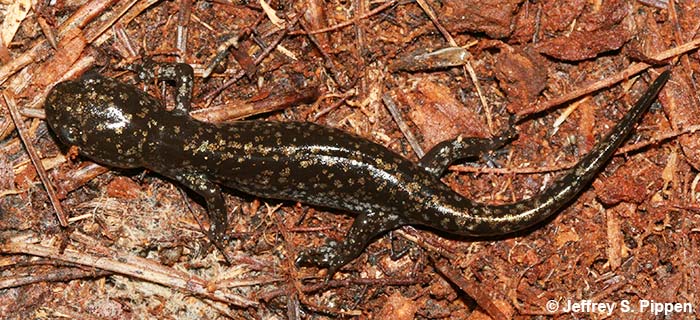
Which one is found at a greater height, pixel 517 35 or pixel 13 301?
pixel 517 35

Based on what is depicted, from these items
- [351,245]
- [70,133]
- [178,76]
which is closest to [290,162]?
[351,245]

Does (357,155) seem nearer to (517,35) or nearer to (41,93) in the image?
(517,35)

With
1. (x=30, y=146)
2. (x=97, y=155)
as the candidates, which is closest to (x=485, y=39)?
(x=97, y=155)

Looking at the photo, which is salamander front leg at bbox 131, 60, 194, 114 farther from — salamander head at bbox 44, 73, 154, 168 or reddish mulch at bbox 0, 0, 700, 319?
salamander head at bbox 44, 73, 154, 168

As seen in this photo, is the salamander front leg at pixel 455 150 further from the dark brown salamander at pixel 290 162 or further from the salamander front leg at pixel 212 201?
the salamander front leg at pixel 212 201

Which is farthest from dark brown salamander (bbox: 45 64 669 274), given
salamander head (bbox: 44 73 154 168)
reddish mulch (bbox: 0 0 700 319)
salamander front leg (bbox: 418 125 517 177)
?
reddish mulch (bbox: 0 0 700 319)

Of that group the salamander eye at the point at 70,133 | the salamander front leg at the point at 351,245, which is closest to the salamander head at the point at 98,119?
the salamander eye at the point at 70,133
